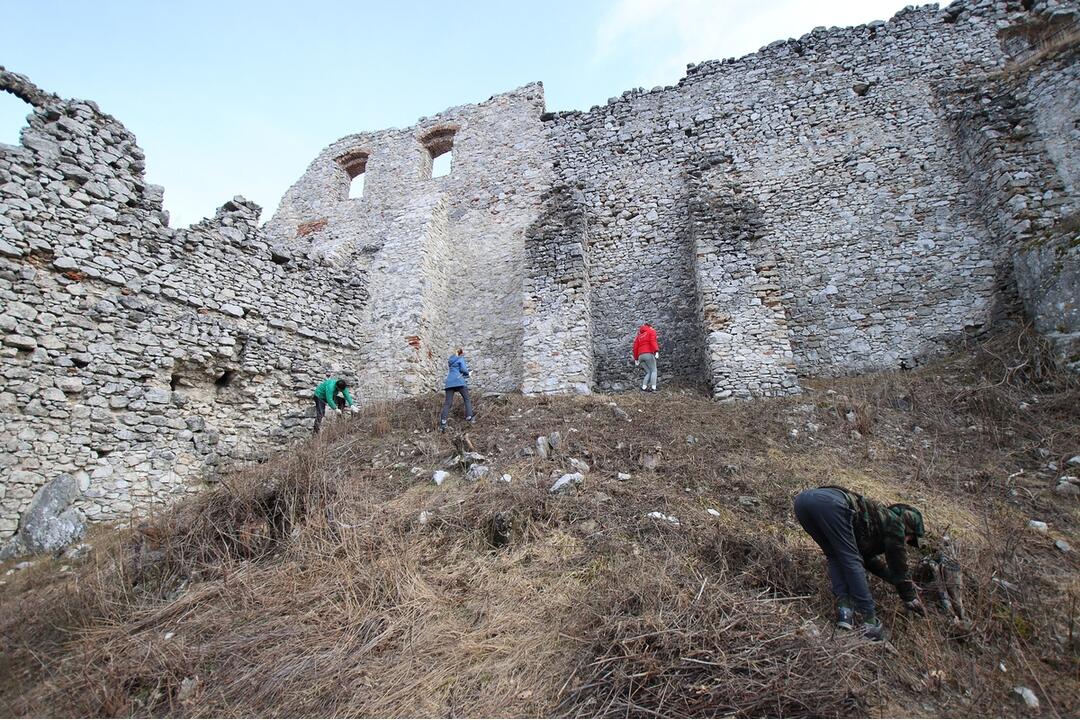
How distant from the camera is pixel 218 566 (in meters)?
4.22

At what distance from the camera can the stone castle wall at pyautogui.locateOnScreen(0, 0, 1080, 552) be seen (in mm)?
6719

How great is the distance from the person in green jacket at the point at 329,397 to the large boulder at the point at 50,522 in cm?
314

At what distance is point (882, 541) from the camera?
3.41m

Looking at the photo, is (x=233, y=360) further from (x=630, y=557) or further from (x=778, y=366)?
(x=778, y=366)

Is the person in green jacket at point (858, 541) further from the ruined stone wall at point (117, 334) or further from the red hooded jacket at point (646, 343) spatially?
the ruined stone wall at point (117, 334)

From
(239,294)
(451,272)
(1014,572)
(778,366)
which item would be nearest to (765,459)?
(1014,572)

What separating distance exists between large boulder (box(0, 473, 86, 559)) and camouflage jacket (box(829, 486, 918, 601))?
8081 mm

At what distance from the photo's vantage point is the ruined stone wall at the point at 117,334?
6.27 m

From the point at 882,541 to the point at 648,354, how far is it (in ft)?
20.0

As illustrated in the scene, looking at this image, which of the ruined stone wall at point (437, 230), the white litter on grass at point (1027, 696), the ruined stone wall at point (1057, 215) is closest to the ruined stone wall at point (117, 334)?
the ruined stone wall at point (437, 230)

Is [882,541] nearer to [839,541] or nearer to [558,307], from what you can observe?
[839,541]

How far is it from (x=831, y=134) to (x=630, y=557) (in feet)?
35.9

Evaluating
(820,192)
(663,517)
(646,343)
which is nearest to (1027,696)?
(663,517)

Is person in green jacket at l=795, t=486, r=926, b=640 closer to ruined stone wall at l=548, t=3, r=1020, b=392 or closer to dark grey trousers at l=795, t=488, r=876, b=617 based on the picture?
dark grey trousers at l=795, t=488, r=876, b=617
